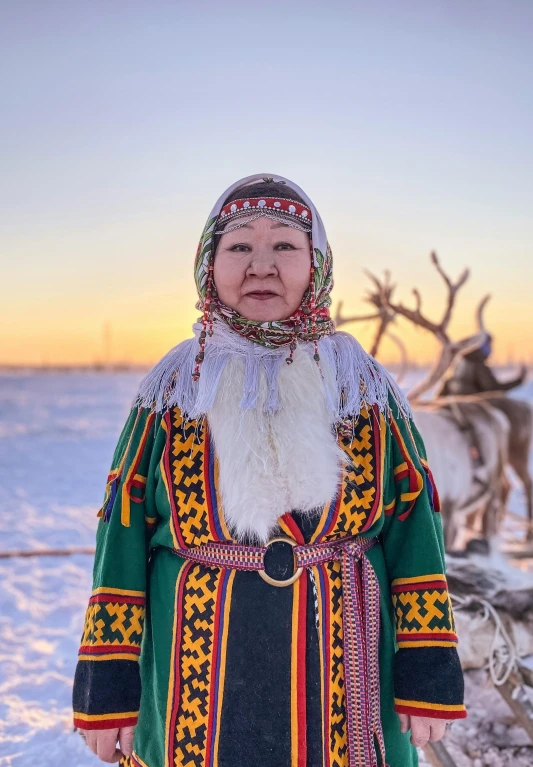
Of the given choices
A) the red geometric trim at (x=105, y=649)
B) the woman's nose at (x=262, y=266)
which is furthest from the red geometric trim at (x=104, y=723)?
the woman's nose at (x=262, y=266)

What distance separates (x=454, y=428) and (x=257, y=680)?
352 cm

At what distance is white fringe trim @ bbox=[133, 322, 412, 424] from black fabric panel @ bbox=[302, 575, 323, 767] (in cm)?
42

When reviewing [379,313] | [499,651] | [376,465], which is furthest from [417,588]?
[379,313]

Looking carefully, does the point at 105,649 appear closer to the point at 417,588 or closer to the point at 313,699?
the point at 313,699

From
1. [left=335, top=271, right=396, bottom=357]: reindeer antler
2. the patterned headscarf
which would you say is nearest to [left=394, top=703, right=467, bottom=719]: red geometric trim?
the patterned headscarf

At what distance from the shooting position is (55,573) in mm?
4395

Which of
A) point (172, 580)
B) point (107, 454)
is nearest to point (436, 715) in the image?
point (172, 580)

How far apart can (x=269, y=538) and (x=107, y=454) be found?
1050cm

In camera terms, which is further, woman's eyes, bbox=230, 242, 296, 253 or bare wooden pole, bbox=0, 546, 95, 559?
bare wooden pole, bbox=0, 546, 95, 559

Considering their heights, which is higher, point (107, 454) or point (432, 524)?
point (107, 454)

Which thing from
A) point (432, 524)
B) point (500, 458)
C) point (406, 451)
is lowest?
point (432, 524)

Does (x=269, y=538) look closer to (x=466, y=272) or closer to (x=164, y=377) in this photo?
(x=164, y=377)

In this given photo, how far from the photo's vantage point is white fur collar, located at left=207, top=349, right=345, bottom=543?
1.17m

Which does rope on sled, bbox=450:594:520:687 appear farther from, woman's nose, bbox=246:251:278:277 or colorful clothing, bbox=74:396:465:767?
woman's nose, bbox=246:251:278:277
